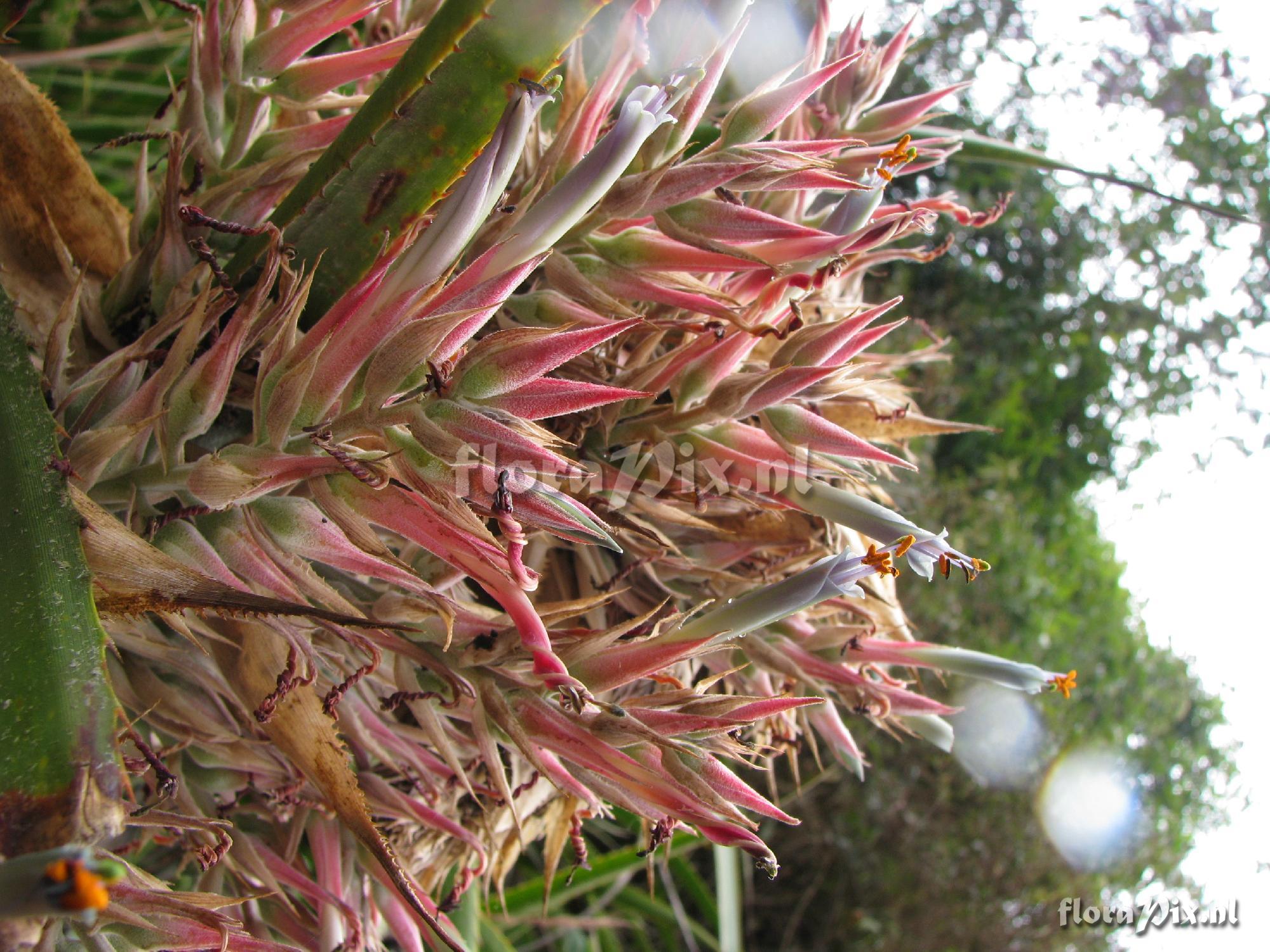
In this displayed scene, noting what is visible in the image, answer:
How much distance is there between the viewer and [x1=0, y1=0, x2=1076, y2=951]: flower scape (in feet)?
1.10

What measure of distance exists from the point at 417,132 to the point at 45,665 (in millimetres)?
223

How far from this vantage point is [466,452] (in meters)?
0.32

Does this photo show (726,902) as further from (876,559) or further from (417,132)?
(417,132)

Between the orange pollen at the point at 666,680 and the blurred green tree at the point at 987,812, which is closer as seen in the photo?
the orange pollen at the point at 666,680

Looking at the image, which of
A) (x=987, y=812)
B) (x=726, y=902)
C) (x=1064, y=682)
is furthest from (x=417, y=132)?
(x=987, y=812)

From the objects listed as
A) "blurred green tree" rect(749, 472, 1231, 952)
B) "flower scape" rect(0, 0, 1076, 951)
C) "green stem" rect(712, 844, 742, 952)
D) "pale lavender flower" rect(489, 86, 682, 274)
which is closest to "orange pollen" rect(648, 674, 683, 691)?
"flower scape" rect(0, 0, 1076, 951)

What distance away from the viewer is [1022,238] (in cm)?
350

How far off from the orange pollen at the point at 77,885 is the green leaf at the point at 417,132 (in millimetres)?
253

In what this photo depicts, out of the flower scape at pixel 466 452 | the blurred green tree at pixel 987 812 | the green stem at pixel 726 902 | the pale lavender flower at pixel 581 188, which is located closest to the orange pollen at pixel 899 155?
the flower scape at pixel 466 452

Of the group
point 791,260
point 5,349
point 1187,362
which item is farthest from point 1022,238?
point 5,349

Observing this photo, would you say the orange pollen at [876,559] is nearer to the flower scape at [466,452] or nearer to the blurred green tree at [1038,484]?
the flower scape at [466,452]

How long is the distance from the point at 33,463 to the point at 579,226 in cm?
24

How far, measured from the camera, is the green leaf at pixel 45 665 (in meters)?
0.26

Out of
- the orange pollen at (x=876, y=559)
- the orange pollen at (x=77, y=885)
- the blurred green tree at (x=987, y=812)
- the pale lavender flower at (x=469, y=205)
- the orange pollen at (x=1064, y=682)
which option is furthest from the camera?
the blurred green tree at (x=987, y=812)
